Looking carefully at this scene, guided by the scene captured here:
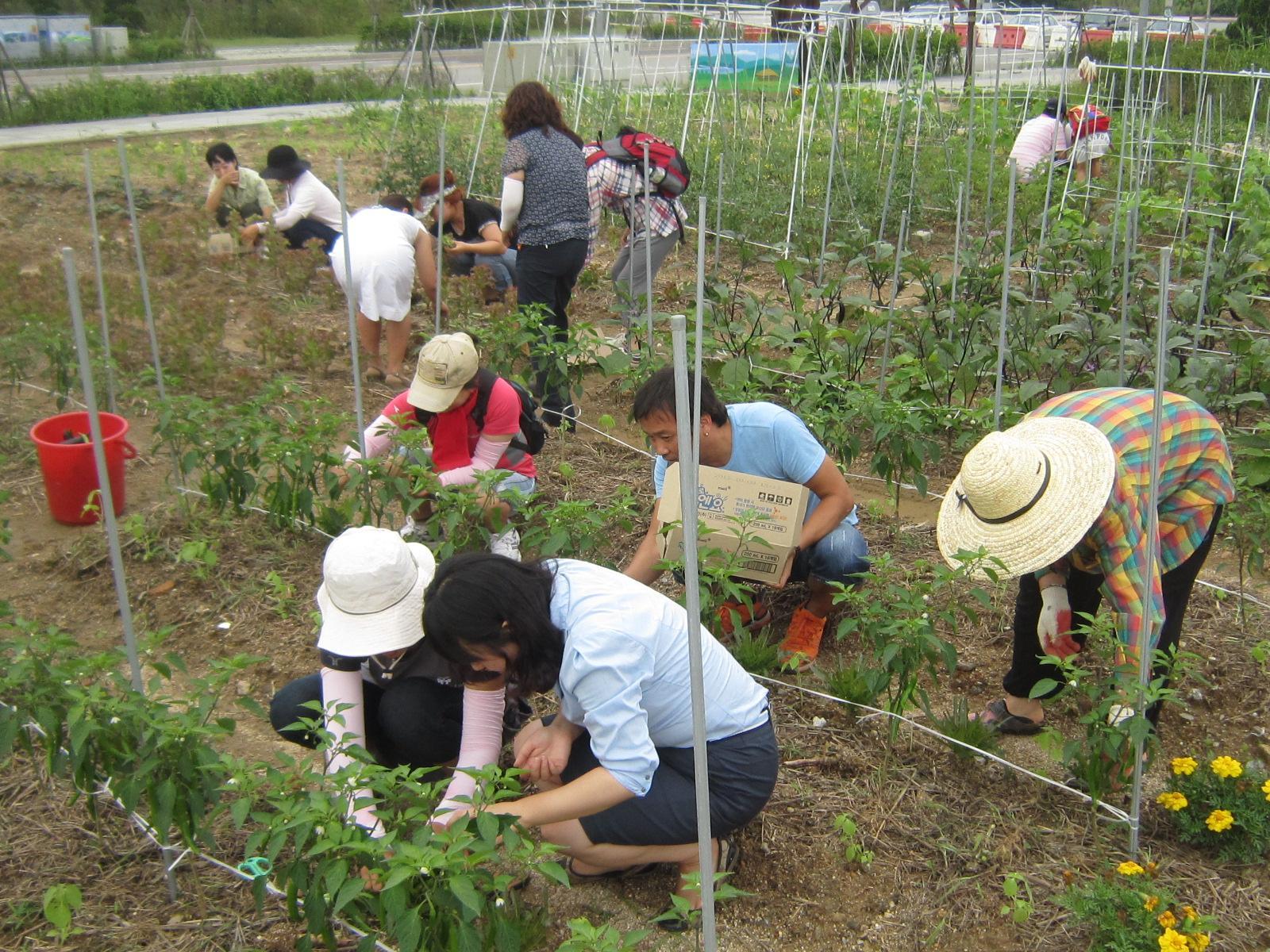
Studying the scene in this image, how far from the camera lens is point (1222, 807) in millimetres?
2373

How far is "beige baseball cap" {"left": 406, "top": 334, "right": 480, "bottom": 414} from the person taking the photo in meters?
3.14

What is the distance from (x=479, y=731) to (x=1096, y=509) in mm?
1186

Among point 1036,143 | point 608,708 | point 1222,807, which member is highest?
point 1036,143

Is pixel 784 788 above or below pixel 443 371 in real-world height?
below

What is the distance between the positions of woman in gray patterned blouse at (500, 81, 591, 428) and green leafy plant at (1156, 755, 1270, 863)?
2665mm

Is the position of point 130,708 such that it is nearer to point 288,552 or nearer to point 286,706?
point 286,706

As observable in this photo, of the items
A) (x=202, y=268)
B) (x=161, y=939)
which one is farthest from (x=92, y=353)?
(x=161, y=939)

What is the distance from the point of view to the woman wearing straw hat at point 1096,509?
221cm

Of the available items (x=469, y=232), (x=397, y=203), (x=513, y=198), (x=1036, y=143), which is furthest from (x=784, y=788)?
(x=1036, y=143)

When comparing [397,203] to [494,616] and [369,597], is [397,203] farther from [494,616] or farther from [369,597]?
[494,616]

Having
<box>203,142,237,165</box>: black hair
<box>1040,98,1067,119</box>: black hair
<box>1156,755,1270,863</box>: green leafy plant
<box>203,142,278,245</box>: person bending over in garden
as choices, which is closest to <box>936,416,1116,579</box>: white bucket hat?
<box>1156,755,1270,863</box>: green leafy plant

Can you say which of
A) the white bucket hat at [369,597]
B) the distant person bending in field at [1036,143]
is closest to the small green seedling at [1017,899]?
the white bucket hat at [369,597]

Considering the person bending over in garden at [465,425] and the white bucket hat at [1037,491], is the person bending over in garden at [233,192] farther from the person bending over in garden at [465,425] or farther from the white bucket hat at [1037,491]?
the white bucket hat at [1037,491]

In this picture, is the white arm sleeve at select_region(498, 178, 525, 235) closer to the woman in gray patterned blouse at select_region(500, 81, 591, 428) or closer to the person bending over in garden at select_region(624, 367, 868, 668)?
the woman in gray patterned blouse at select_region(500, 81, 591, 428)
